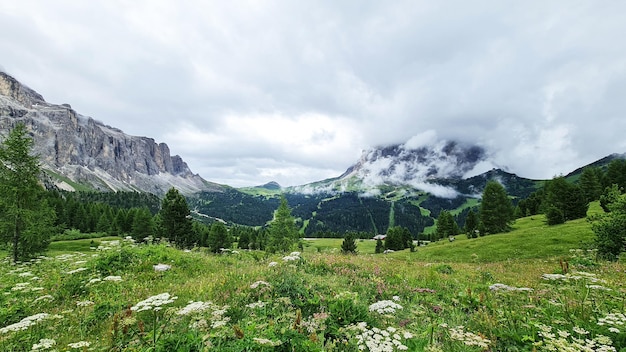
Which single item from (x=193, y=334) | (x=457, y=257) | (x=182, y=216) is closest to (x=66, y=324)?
(x=193, y=334)

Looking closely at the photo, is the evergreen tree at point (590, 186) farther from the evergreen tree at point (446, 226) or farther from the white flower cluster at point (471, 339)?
the white flower cluster at point (471, 339)

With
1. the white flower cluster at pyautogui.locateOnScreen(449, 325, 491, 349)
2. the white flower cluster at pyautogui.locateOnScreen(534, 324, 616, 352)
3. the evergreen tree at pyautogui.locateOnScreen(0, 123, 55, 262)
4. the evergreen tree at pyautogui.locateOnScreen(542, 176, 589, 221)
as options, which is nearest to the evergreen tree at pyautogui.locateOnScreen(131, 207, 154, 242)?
the evergreen tree at pyautogui.locateOnScreen(0, 123, 55, 262)

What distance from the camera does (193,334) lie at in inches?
189

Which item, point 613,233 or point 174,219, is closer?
point 613,233

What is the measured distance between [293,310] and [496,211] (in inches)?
2725

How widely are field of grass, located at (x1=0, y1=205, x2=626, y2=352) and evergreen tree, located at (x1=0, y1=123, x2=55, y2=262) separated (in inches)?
579

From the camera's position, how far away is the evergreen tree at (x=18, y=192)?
23266 mm

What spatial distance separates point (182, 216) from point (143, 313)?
150 feet

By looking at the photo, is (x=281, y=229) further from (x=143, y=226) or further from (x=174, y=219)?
(x=143, y=226)

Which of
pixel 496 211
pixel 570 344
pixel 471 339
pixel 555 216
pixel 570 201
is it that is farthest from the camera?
pixel 496 211

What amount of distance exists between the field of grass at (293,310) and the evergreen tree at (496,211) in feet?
179

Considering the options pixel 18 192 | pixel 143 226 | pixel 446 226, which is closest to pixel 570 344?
pixel 18 192

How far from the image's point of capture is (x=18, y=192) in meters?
23.6

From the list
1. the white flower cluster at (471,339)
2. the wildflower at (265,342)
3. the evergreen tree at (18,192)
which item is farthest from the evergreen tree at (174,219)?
the white flower cluster at (471,339)
